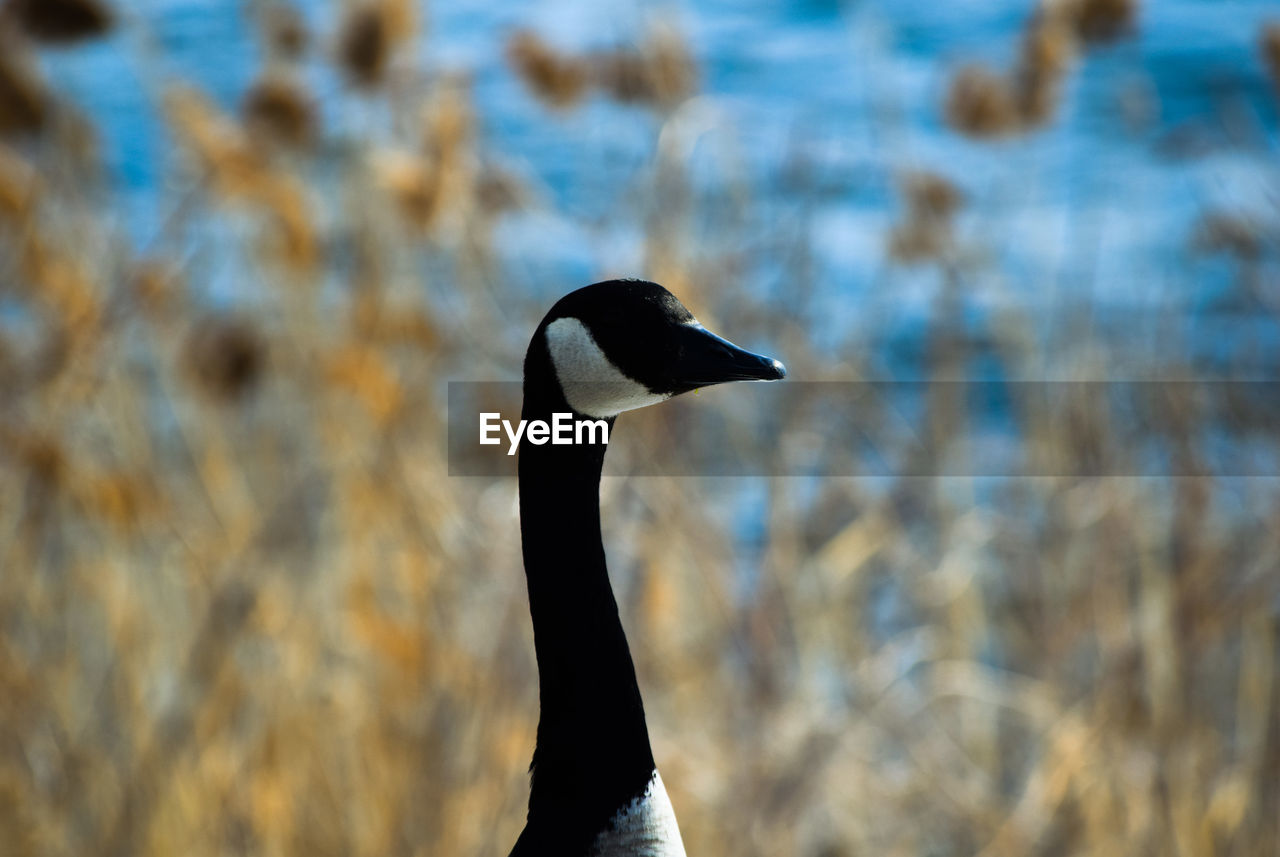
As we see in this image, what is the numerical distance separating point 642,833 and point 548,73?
4.07 ft

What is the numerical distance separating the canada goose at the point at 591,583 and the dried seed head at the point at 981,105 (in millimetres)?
1313

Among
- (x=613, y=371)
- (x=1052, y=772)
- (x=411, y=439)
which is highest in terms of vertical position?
(x=613, y=371)

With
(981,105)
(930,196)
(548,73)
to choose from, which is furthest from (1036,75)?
(548,73)

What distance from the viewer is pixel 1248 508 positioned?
2174 millimetres

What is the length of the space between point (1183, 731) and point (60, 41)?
5.67 feet

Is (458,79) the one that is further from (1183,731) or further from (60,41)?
(1183,731)

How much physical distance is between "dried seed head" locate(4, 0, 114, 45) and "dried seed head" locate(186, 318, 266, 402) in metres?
0.40

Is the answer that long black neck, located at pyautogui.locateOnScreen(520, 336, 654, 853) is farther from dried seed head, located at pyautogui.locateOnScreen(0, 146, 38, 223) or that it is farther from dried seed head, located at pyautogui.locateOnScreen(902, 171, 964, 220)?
dried seed head, located at pyautogui.locateOnScreen(902, 171, 964, 220)

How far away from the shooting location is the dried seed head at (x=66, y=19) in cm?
147

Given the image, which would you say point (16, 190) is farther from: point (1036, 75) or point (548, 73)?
point (1036, 75)

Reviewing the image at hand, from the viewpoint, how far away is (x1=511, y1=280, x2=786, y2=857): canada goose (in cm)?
64

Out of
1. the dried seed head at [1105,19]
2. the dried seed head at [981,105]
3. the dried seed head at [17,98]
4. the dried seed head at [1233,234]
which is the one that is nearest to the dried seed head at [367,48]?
the dried seed head at [17,98]

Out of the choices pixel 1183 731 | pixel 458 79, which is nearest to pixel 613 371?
pixel 458 79

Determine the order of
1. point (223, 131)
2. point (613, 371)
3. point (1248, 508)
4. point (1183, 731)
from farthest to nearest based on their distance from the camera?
point (1248, 508) < point (1183, 731) < point (223, 131) < point (613, 371)
